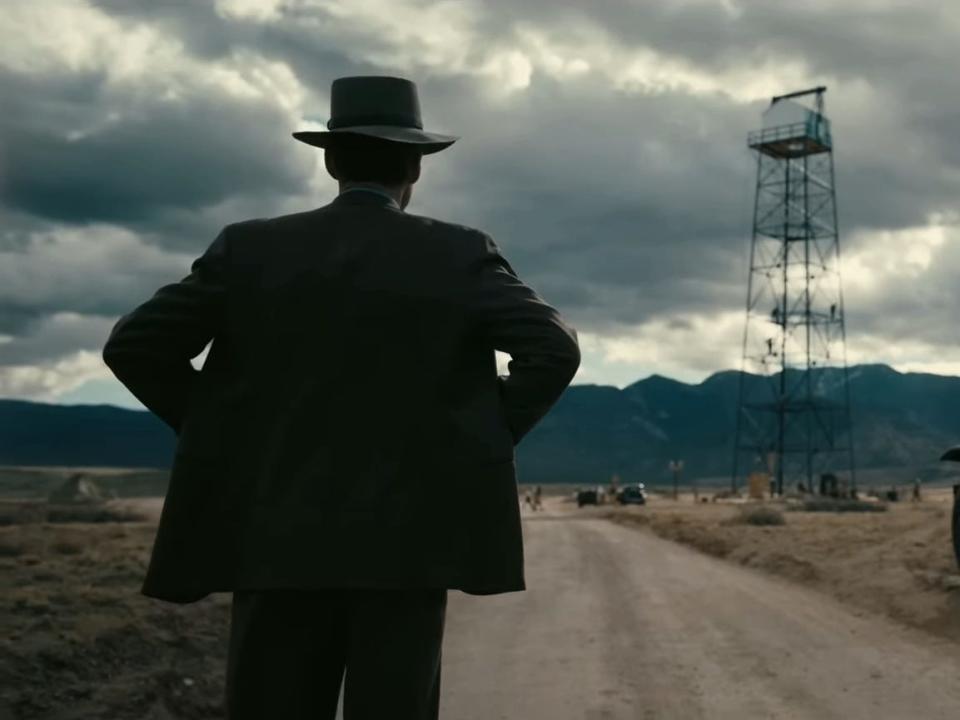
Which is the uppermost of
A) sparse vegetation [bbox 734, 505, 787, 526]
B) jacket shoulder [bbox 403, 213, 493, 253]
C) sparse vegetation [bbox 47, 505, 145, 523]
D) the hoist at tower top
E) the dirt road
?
the hoist at tower top

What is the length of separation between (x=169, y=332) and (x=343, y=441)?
1.57 feet

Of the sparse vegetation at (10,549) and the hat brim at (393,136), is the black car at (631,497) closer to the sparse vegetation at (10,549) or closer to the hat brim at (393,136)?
the sparse vegetation at (10,549)

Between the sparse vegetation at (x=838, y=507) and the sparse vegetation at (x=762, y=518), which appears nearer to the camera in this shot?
the sparse vegetation at (x=762, y=518)

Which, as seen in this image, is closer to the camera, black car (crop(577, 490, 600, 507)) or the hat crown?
the hat crown

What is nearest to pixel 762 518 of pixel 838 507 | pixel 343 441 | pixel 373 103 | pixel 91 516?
pixel 838 507

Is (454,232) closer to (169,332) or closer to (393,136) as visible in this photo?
(393,136)

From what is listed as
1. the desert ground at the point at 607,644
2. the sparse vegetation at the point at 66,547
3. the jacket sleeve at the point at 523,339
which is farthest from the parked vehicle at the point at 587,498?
the jacket sleeve at the point at 523,339

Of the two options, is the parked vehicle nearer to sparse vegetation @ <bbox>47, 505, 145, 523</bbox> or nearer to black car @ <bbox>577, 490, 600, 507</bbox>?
black car @ <bbox>577, 490, 600, 507</bbox>

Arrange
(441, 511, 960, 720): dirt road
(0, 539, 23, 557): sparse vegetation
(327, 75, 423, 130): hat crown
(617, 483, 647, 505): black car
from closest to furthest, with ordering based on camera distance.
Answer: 1. (327, 75, 423, 130): hat crown
2. (441, 511, 960, 720): dirt road
3. (0, 539, 23, 557): sparse vegetation
4. (617, 483, 647, 505): black car

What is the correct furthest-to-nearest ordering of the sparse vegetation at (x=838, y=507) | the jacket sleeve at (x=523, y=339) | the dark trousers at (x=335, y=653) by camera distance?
the sparse vegetation at (x=838, y=507) < the jacket sleeve at (x=523, y=339) < the dark trousers at (x=335, y=653)

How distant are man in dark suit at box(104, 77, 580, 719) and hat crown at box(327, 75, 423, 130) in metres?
0.29

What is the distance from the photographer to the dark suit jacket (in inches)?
114

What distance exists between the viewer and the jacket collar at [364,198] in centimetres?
311

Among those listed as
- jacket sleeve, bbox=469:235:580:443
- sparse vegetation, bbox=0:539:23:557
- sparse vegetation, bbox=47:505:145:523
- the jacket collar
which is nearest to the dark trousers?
jacket sleeve, bbox=469:235:580:443
